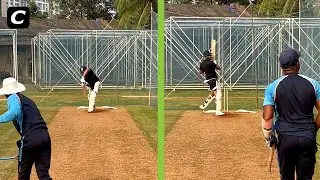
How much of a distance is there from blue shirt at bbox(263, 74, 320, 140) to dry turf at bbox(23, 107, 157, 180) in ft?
12.5

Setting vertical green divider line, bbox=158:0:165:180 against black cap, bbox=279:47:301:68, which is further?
black cap, bbox=279:47:301:68

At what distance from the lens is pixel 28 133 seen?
7.45 metres

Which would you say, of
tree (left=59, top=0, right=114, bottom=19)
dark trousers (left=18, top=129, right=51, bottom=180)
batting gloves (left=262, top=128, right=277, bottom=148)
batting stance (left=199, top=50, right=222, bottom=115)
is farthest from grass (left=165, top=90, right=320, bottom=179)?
tree (left=59, top=0, right=114, bottom=19)

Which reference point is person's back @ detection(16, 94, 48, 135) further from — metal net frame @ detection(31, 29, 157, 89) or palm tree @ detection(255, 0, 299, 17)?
palm tree @ detection(255, 0, 299, 17)

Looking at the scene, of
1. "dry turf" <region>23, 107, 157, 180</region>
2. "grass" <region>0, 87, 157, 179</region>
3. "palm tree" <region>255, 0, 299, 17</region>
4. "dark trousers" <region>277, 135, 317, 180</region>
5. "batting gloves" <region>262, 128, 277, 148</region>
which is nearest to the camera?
"dark trousers" <region>277, 135, 317, 180</region>

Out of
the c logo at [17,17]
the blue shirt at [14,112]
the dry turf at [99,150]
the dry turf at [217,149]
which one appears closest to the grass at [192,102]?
the dry turf at [217,149]

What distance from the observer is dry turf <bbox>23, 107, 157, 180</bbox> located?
1005cm

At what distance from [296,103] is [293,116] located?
0.13 metres

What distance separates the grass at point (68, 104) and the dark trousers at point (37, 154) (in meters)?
2.19

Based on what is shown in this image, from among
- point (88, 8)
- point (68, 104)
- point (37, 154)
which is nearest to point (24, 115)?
point (37, 154)

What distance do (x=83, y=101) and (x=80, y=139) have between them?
11.7m

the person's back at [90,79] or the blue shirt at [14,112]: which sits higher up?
the blue shirt at [14,112]

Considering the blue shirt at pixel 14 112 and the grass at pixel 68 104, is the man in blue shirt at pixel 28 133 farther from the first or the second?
the grass at pixel 68 104

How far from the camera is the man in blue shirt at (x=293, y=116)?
6184 mm
